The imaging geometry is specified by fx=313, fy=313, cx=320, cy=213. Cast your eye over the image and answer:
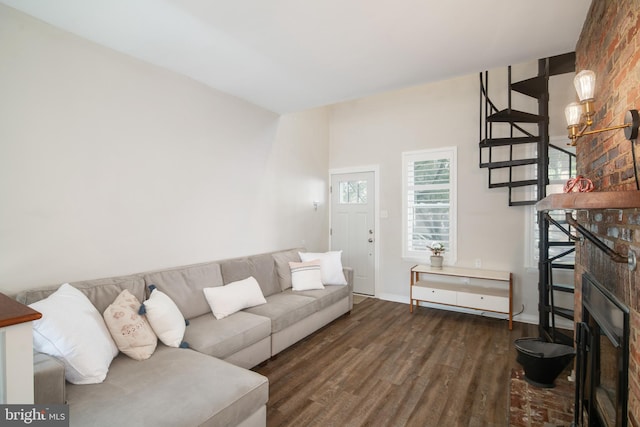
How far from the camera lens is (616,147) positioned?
148cm

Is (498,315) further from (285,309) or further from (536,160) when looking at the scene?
(285,309)

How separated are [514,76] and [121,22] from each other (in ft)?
13.6

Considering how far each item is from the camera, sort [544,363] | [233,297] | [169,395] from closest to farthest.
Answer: [169,395] < [544,363] < [233,297]

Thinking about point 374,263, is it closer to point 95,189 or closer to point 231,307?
point 231,307

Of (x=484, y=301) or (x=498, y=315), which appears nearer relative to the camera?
(x=484, y=301)

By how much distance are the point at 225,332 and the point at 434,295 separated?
2758mm

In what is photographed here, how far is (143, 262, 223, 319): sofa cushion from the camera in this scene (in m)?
2.62

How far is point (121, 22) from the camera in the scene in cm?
212

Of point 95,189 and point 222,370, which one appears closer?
point 222,370

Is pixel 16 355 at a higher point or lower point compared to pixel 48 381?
higher

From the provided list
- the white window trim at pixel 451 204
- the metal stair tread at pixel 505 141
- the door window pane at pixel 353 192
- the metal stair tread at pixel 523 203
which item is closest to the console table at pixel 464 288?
the white window trim at pixel 451 204

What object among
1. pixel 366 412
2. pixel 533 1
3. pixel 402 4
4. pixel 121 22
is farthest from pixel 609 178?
pixel 121 22

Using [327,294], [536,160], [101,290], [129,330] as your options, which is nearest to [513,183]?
[536,160]

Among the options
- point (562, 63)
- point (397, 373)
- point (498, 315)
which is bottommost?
point (397, 373)
